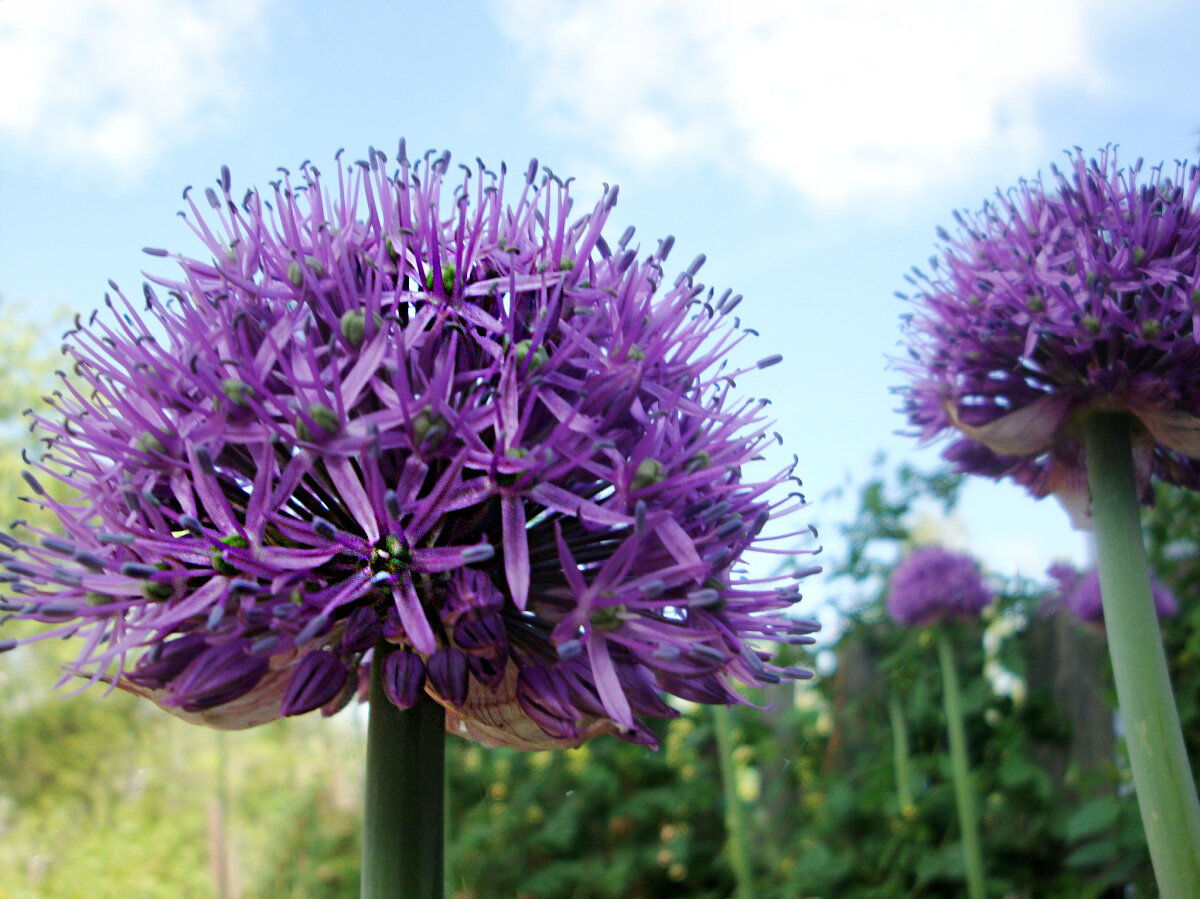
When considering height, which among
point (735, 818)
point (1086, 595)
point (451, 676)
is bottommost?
point (735, 818)

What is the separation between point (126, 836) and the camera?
625cm

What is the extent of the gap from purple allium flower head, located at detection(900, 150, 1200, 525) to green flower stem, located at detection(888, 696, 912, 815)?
1.53m

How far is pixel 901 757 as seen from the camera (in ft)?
10.4

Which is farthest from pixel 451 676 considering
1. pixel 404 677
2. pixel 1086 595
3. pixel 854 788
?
pixel 854 788

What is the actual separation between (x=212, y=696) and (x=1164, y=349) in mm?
1429

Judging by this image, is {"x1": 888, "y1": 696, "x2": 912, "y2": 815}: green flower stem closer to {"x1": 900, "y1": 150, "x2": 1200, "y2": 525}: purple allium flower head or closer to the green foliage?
the green foliage

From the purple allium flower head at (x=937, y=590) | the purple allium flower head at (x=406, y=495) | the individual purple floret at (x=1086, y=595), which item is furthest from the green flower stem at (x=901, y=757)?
the purple allium flower head at (x=406, y=495)

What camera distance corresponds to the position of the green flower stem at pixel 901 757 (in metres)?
3.13

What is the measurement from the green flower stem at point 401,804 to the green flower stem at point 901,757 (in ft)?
8.06

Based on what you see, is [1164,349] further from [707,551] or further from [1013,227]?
[707,551]

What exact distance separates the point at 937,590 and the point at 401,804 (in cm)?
258

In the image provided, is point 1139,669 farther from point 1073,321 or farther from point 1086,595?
point 1086,595

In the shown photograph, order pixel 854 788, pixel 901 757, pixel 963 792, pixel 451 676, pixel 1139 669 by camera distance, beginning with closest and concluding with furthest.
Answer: pixel 451 676
pixel 1139 669
pixel 963 792
pixel 901 757
pixel 854 788

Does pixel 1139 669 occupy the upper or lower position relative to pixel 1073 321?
lower
